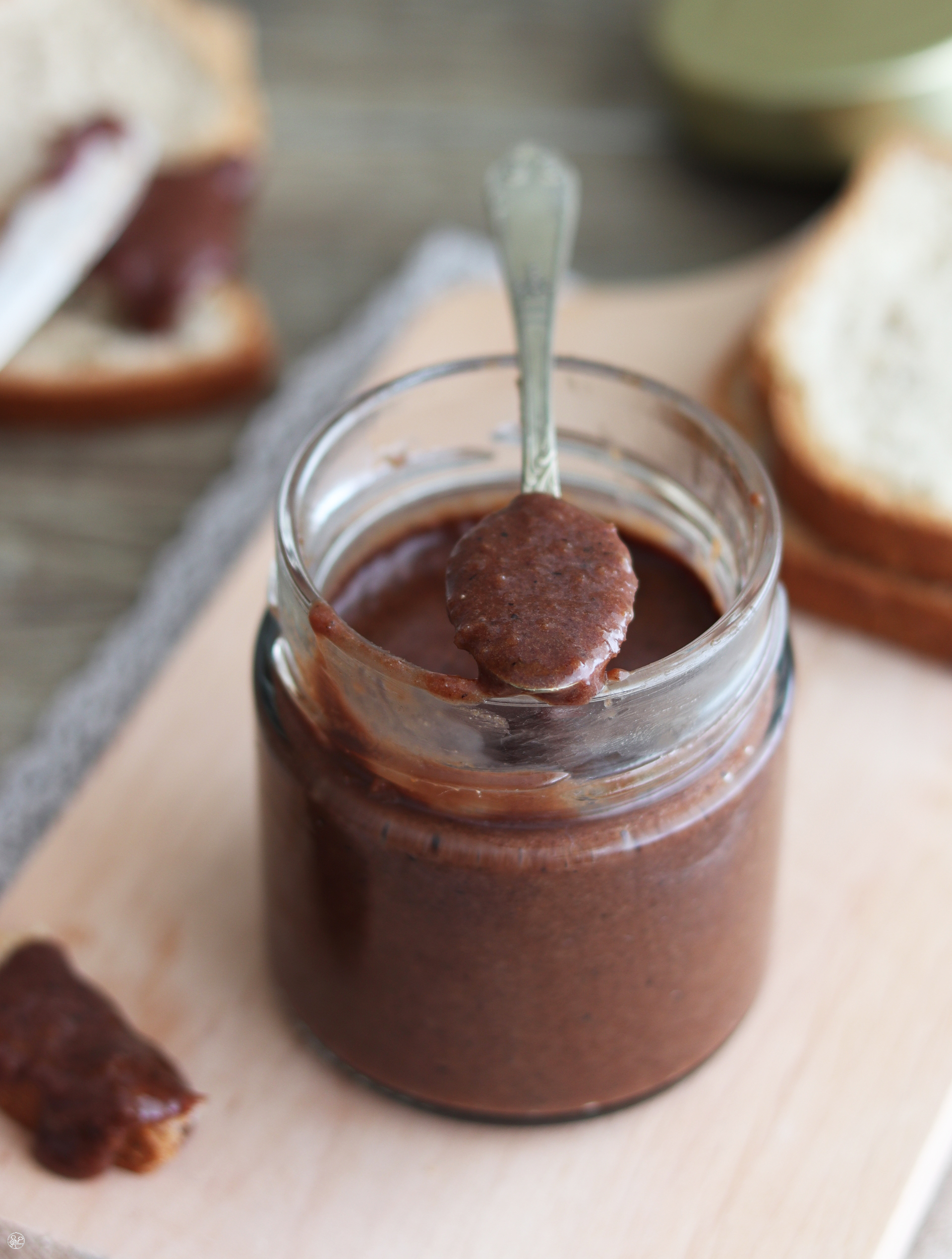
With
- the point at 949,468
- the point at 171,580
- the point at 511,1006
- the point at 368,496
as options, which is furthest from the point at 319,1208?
the point at 949,468

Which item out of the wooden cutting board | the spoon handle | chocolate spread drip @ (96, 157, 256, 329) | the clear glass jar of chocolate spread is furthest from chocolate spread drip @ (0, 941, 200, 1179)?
chocolate spread drip @ (96, 157, 256, 329)

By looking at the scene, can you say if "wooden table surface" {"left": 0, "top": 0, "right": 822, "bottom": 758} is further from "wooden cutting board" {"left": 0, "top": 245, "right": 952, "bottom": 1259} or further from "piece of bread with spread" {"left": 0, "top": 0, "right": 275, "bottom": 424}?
"wooden cutting board" {"left": 0, "top": 245, "right": 952, "bottom": 1259}

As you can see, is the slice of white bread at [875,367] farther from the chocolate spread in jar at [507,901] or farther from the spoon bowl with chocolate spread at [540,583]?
the spoon bowl with chocolate spread at [540,583]

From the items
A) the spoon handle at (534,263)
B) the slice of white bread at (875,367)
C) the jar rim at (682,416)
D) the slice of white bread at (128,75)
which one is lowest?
the slice of white bread at (875,367)

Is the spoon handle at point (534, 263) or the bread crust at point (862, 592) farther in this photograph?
the bread crust at point (862, 592)

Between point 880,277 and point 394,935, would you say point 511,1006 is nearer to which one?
point 394,935

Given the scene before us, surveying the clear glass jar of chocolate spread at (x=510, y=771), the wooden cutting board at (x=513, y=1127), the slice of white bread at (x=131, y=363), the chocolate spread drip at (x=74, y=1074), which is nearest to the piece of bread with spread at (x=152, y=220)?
the slice of white bread at (x=131, y=363)
